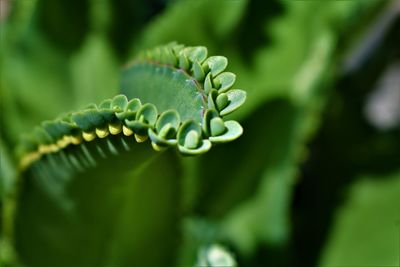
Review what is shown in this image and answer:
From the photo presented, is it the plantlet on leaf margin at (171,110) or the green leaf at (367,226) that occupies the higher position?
the green leaf at (367,226)

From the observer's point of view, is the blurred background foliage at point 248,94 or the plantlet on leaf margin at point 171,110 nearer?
the plantlet on leaf margin at point 171,110

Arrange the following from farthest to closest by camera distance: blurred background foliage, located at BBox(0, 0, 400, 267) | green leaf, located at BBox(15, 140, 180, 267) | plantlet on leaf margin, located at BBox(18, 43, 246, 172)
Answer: blurred background foliage, located at BBox(0, 0, 400, 267) → green leaf, located at BBox(15, 140, 180, 267) → plantlet on leaf margin, located at BBox(18, 43, 246, 172)

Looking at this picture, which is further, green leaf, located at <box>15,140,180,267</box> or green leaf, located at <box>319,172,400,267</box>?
green leaf, located at <box>319,172,400,267</box>

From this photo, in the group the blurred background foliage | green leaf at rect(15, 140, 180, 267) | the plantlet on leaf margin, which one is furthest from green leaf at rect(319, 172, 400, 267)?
the plantlet on leaf margin

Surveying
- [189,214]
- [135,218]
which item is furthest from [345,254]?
[135,218]

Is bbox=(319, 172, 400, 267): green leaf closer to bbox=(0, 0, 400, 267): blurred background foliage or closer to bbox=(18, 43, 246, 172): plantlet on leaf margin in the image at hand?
bbox=(0, 0, 400, 267): blurred background foliage

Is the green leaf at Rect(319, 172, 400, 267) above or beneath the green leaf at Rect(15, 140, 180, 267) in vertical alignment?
above

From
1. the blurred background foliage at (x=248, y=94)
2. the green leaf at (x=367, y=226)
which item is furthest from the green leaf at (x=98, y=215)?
the green leaf at (x=367, y=226)

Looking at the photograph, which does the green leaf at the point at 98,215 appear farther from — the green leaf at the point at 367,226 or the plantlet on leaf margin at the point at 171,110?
the green leaf at the point at 367,226

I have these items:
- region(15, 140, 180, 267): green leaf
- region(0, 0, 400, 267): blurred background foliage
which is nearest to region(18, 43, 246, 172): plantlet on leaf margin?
region(15, 140, 180, 267): green leaf

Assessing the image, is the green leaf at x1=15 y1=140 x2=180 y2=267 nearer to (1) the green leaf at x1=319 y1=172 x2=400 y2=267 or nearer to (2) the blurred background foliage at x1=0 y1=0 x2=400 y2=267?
(2) the blurred background foliage at x1=0 y1=0 x2=400 y2=267

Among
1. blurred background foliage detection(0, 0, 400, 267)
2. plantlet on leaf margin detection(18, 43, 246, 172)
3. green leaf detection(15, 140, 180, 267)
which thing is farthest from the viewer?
blurred background foliage detection(0, 0, 400, 267)

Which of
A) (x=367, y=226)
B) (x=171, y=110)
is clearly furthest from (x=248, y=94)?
(x=171, y=110)
